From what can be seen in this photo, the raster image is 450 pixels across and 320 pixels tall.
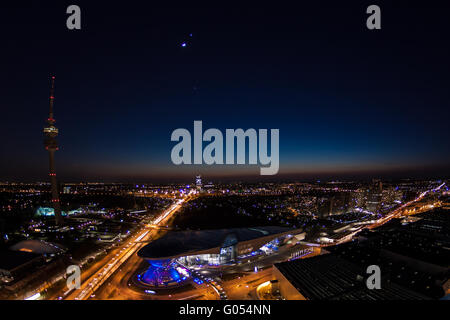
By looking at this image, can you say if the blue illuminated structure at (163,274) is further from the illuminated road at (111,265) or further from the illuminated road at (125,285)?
the illuminated road at (111,265)

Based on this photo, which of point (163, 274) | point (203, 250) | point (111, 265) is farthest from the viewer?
point (203, 250)

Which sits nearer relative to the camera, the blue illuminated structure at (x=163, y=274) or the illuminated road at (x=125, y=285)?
the illuminated road at (x=125, y=285)

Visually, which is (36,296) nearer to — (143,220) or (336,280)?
(336,280)

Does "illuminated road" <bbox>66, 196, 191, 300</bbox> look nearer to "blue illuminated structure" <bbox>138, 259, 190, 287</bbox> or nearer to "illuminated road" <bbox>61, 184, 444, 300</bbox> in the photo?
"illuminated road" <bbox>61, 184, 444, 300</bbox>

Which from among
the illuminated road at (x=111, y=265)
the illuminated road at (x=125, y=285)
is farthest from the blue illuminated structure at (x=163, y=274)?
the illuminated road at (x=111, y=265)

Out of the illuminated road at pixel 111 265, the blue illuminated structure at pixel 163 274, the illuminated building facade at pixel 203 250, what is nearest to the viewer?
the illuminated road at pixel 111 265

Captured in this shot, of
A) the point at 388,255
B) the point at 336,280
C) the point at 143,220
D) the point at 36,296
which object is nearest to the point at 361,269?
the point at 336,280

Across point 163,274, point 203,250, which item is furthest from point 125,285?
point 203,250

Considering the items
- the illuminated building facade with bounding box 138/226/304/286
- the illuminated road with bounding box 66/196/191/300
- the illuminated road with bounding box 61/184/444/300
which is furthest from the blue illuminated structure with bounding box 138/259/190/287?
the illuminated road with bounding box 66/196/191/300

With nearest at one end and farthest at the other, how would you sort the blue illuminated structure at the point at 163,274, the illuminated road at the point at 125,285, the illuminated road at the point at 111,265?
1. the illuminated road at the point at 111,265
2. the illuminated road at the point at 125,285
3. the blue illuminated structure at the point at 163,274

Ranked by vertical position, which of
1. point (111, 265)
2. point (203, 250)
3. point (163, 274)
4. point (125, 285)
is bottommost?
point (125, 285)

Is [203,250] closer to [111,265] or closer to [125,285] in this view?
[125,285]
